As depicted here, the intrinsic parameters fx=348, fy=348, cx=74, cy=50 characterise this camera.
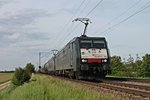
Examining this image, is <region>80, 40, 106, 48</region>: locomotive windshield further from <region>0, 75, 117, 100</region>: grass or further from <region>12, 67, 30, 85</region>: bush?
<region>12, 67, 30, 85</region>: bush

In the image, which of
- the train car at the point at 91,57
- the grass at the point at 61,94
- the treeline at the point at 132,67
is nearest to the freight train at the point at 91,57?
the train car at the point at 91,57

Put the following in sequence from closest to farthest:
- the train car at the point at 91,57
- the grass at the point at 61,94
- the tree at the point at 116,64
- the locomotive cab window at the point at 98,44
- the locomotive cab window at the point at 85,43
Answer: the grass at the point at 61,94 < the train car at the point at 91,57 < the locomotive cab window at the point at 85,43 < the locomotive cab window at the point at 98,44 < the tree at the point at 116,64

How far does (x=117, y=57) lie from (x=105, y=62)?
34766 mm

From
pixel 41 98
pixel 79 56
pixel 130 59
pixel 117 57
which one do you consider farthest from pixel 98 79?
pixel 117 57

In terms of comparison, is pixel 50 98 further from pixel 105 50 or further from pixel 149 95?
pixel 105 50

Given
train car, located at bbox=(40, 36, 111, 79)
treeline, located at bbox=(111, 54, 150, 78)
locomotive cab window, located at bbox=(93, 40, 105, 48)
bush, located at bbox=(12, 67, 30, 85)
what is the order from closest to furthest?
train car, located at bbox=(40, 36, 111, 79)
locomotive cab window, located at bbox=(93, 40, 105, 48)
treeline, located at bbox=(111, 54, 150, 78)
bush, located at bbox=(12, 67, 30, 85)

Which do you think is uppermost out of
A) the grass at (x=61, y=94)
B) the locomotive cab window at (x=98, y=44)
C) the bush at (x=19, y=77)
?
the locomotive cab window at (x=98, y=44)

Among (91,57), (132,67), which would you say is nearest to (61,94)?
(91,57)

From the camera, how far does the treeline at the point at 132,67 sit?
4077 centimetres

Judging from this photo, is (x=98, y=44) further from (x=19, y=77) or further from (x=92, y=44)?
(x=19, y=77)

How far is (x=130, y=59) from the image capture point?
5169 centimetres

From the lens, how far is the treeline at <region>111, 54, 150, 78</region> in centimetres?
4077

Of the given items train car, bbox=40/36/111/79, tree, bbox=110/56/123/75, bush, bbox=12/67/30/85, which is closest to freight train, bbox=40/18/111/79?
train car, bbox=40/36/111/79

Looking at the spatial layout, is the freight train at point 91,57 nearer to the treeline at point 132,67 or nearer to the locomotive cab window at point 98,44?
the locomotive cab window at point 98,44
